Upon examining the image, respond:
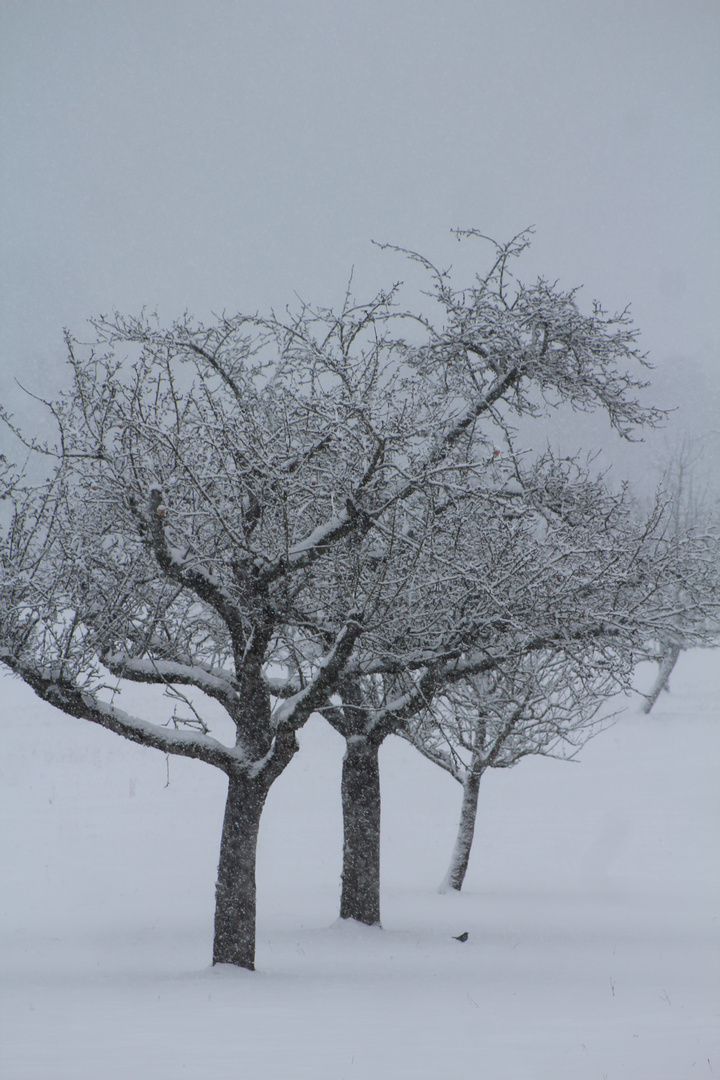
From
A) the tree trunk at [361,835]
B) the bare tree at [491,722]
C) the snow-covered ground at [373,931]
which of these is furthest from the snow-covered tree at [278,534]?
the bare tree at [491,722]

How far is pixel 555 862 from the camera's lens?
19.9m

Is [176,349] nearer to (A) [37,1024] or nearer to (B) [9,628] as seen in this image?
(B) [9,628]

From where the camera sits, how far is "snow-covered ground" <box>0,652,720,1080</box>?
582 centimetres

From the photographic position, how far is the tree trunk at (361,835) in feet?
37.6

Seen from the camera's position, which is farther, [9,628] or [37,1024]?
[9,628]

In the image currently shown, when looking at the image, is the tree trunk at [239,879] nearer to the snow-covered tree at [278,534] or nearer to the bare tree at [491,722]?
the snow-covered tree at [278,534]

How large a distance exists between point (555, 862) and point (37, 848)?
36.3 feet

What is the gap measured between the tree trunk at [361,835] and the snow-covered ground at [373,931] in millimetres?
327

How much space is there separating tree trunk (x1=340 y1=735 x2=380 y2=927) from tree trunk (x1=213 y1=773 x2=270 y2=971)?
2849 mm

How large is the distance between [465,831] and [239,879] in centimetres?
725

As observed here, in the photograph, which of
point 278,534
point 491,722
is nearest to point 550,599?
point 278,534

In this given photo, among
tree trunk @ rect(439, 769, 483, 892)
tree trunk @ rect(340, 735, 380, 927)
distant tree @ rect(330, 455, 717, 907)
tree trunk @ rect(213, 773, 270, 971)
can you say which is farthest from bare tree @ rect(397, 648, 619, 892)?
tree trunk @ rect(213, 773, 270, 971)

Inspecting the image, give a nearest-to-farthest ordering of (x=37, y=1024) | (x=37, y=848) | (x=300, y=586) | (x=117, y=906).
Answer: (x=37, y=1024) < (x=300, y=586) < (x=117, y=906) < (x=37, y=848)

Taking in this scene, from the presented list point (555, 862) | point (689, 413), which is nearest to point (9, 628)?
point (555, 862)
